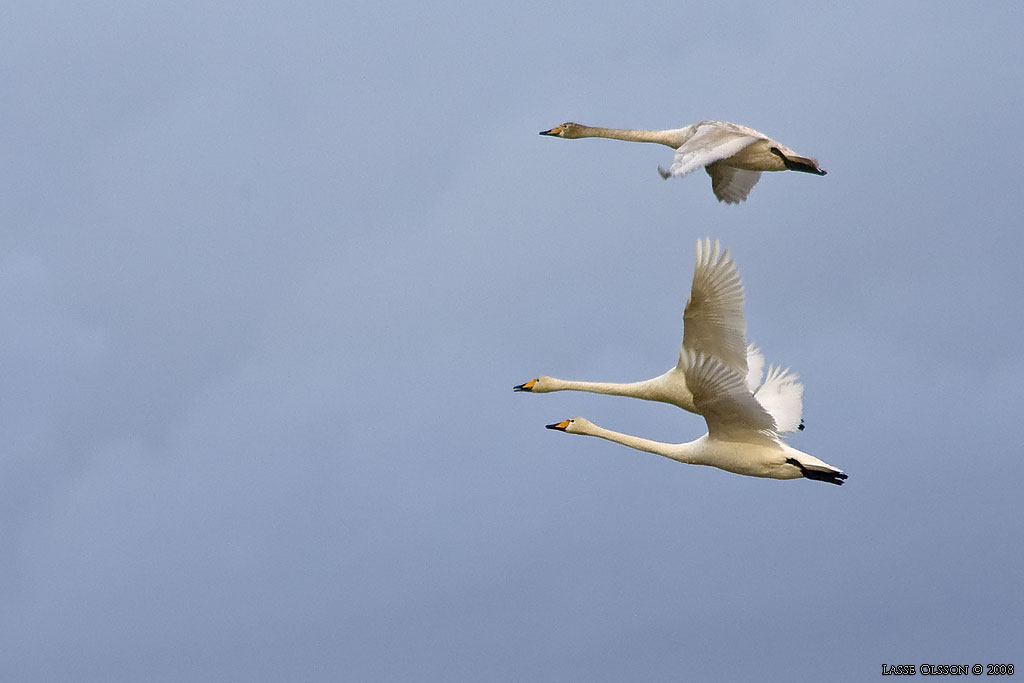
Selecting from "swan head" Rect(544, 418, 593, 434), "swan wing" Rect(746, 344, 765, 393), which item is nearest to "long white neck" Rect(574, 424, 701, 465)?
"swan head" Rect(544, 418, 593, 434)

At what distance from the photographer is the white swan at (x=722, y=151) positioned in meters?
24.9

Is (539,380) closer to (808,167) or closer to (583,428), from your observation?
(583,428)

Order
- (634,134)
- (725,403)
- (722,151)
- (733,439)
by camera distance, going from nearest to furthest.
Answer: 1. (722,151)
2. (725,403)
3. (733,439)
4. (634,134)

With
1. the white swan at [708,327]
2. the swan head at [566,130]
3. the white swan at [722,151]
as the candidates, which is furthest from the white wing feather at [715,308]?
the swan head at [566,130]

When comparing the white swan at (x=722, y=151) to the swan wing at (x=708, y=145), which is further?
the white swan at (x=722, y=151)

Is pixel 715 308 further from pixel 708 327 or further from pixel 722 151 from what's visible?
pixel 722 151

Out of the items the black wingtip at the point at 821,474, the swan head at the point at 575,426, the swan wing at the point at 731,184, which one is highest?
the swan wing at the point at 731,184

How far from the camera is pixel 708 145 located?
25.6m

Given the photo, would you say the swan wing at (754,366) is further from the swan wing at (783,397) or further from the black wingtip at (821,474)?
the black wingtip at (821,474)

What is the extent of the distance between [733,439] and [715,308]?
1857mm

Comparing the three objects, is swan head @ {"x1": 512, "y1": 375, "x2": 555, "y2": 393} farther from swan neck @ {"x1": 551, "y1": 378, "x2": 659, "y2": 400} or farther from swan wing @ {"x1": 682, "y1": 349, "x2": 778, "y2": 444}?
swan wing @ {"x1": 682, "y1": 349, "x2": 778, "y2": 444}

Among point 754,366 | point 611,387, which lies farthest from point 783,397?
point 611,387

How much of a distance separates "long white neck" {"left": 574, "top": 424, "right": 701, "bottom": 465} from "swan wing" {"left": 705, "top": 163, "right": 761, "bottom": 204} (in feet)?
12.5

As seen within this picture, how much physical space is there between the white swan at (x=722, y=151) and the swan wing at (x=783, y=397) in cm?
363
